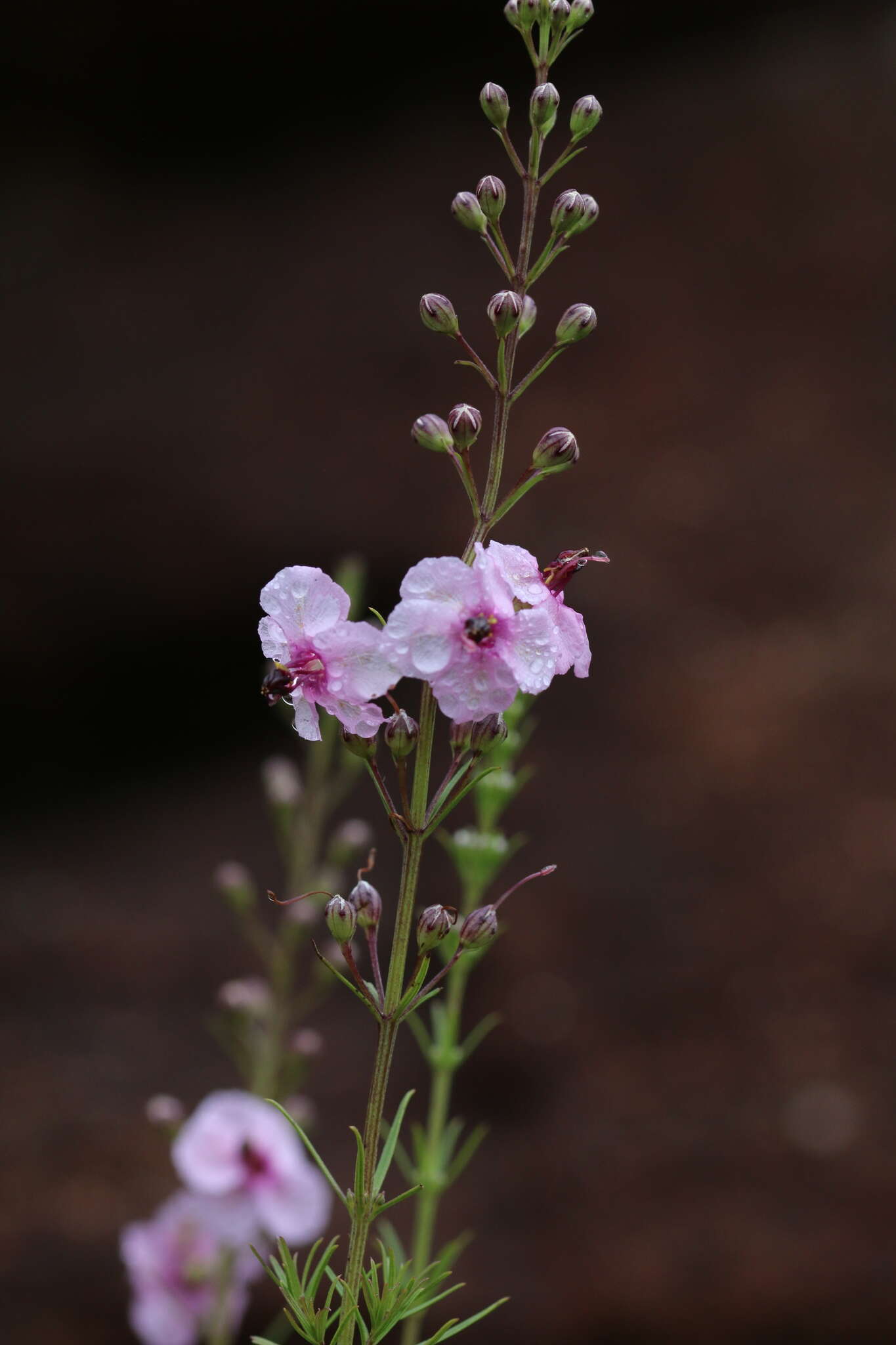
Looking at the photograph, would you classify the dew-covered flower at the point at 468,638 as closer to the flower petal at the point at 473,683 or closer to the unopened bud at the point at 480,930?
the flower petal at the point at 473,683

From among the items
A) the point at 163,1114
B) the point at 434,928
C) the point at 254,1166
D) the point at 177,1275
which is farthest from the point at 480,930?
the point at 177,1275

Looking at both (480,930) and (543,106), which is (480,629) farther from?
(543,106)

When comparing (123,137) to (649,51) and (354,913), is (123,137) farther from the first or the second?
(354,913)

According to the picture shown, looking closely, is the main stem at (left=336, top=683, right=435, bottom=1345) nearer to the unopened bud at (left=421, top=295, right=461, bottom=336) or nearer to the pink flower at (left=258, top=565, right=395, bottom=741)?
the pink flower at (left=258, top=565, right=395, bottom=741)

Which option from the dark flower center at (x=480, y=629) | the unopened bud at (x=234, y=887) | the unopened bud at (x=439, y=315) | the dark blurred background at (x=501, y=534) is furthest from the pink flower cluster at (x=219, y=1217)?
the dark blurred background at (x=501, y=534)

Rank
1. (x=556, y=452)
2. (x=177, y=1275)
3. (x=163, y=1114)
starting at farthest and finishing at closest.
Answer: (x=177, y=1275) < (x=163, y=1114) < (x=556, y=452)

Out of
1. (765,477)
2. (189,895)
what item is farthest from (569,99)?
(189,895)
